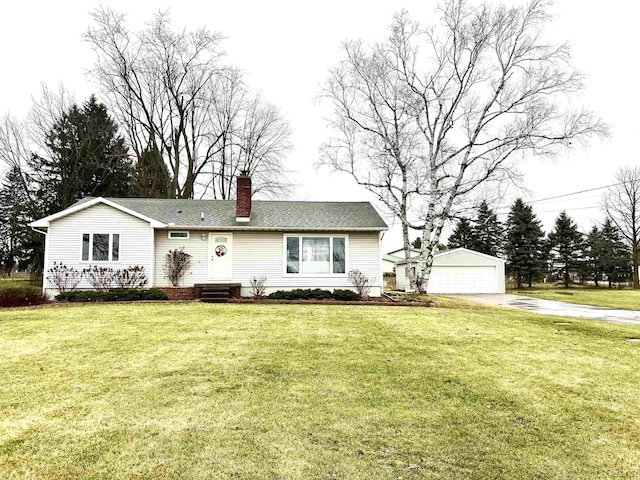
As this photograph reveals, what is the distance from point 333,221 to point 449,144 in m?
9.13

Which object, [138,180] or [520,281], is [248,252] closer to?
[138,180]

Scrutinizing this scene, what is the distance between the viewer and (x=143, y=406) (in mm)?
4078

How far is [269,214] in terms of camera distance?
17.5 meters

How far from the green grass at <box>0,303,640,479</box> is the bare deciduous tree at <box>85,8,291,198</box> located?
21.3 meters

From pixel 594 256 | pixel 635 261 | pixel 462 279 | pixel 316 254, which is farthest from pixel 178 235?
pixel 635 261

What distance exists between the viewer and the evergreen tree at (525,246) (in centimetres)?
3666

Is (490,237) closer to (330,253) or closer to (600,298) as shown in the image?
(600,298)

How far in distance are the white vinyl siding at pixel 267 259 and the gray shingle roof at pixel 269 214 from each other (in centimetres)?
46

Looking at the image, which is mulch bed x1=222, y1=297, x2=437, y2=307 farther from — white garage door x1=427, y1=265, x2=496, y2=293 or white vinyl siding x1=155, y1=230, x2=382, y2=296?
white garage door x1=427, y1=265, x2=496, y2=293

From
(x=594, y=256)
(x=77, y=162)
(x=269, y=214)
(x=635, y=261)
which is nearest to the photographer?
(x=269, y=214)

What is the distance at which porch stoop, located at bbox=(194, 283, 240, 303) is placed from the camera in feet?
47.1

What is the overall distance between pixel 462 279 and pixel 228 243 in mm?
18403

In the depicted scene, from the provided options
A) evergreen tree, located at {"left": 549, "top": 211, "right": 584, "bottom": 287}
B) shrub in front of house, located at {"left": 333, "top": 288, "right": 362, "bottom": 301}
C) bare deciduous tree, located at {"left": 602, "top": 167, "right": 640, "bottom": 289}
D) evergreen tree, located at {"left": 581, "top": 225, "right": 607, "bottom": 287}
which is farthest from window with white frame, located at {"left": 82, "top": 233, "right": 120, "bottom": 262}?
bare deciduous tree, located at {"left": 602, "top": 167, "right": 640, "bottom": 289}

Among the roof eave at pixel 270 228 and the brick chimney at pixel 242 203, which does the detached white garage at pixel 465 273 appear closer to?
the roof eave at pixel 270 228
